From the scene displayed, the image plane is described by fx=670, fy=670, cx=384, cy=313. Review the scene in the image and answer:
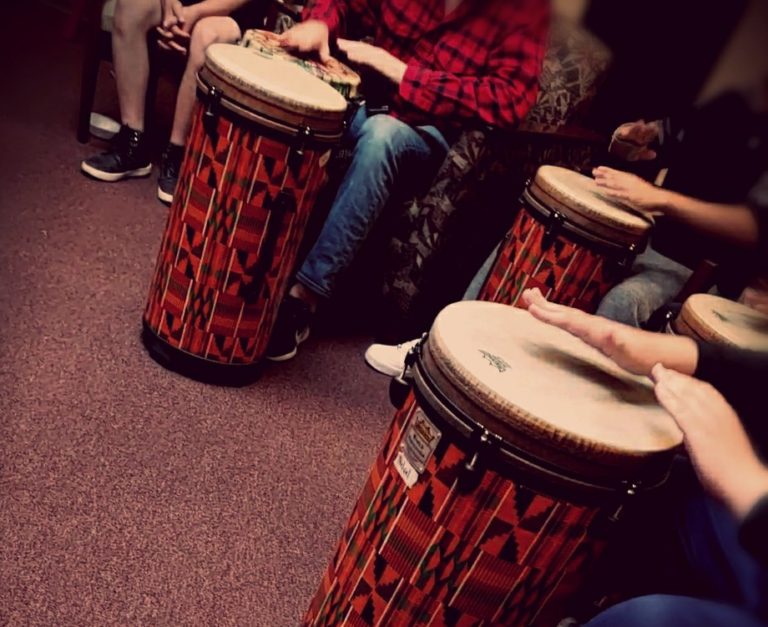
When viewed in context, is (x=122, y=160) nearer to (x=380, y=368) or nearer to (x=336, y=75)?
(x=336, y=75)

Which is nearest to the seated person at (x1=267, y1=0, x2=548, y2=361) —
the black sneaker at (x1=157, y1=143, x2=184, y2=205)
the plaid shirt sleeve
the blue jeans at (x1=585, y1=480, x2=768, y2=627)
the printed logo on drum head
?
the plaid shirt sleeve

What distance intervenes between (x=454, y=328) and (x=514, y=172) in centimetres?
117

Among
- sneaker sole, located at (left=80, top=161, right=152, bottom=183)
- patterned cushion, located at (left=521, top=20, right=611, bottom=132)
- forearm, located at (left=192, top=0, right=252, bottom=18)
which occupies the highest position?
patterned cushion, located at (left=521, top=20, right=611, bottom=132)

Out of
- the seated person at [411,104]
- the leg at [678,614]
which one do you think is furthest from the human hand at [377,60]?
the leg at [678,614]

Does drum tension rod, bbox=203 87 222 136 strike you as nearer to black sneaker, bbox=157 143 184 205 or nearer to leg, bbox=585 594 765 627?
black sneaker, bbox=157 143 184 205

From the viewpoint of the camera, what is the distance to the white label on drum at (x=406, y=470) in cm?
87

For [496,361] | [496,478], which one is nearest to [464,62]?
[496,361]

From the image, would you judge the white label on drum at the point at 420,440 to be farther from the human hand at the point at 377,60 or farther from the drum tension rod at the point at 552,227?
the human hand at the point at 377,60

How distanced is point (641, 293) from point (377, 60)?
37.5 inches

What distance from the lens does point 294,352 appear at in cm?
185

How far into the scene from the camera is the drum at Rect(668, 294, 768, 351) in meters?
1.27

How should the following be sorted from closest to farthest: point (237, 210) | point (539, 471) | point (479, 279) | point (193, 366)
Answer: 1. point (539, 471)
2. point (237, 210)
3. point (193, 366)
4. point (479, 279)

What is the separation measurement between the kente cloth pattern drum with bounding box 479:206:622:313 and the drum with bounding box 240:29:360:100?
559 millimetres

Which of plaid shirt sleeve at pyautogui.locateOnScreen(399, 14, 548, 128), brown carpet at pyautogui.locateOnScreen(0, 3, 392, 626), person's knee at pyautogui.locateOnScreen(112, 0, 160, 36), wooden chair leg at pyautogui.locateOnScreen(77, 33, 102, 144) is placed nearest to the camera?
brown carpet at pyautogui.locateOnScreen(0, 3, 392, 626)
